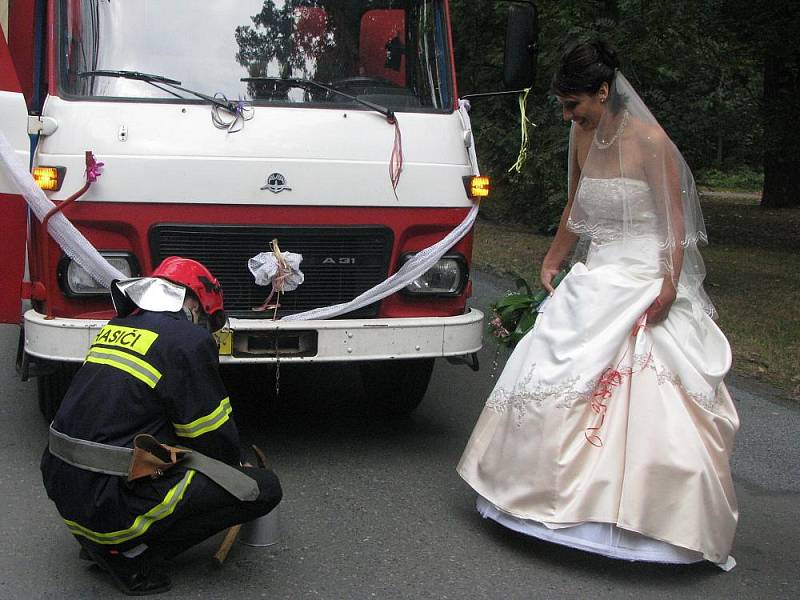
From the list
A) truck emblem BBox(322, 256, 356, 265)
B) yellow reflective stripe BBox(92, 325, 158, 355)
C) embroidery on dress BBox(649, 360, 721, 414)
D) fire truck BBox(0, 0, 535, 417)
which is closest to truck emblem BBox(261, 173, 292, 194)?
fire truck BBox(0, 0, 535, 417)

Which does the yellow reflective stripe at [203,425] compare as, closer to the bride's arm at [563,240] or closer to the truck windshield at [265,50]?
the bride's arm at [563,240]

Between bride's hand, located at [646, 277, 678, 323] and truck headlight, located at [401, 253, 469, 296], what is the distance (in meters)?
1.37

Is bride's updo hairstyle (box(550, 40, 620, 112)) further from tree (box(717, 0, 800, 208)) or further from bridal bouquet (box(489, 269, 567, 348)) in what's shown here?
tree (box(717, 0, 800, 208))

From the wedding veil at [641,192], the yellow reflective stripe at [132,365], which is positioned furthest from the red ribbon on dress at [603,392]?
the yellow reflective stripe at [132,365]

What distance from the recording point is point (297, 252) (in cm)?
535

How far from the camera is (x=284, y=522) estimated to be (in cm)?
476

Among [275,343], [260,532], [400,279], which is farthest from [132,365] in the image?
[400,279]

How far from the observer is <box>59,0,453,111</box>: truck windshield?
5461 mm

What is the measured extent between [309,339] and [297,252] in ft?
1.50

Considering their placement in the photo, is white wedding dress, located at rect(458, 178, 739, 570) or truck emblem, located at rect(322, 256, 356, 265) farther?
truck emblem, located at rect(322, 256, 356, 265)

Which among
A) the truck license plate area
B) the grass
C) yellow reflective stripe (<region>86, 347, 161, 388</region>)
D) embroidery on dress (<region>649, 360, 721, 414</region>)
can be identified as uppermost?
yellow reflective stripe (<region>86, 347, 161, 388</region>)

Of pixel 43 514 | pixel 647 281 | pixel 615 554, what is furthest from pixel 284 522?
pixel 647 281

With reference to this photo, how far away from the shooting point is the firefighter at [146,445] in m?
3.70

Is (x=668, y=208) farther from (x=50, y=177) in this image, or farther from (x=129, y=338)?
(x=50, y=177)
